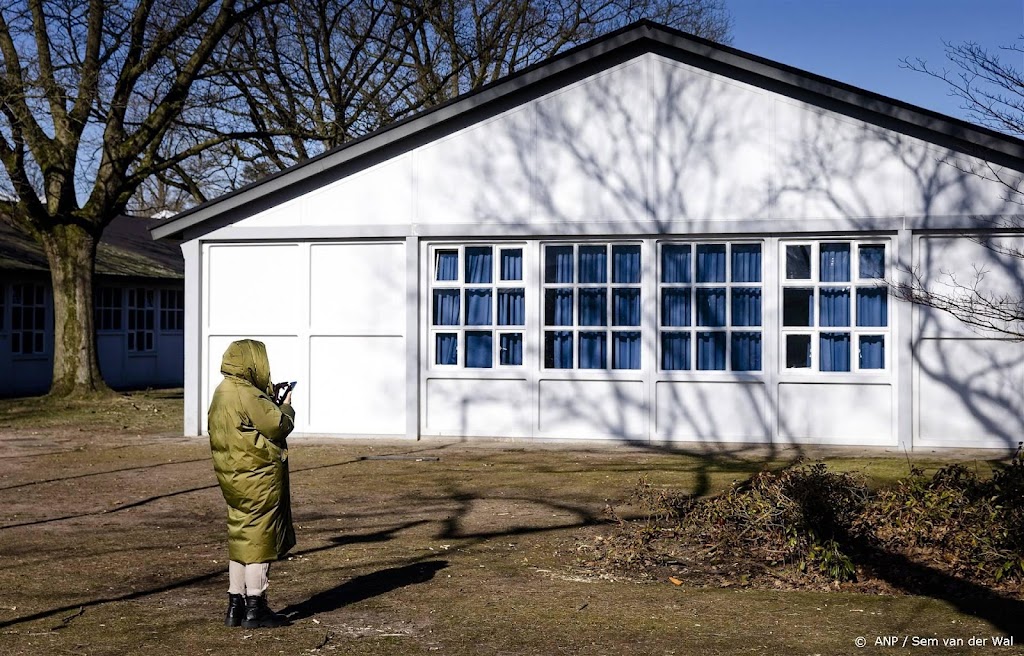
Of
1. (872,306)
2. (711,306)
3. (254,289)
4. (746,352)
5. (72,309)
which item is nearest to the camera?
(872,306)

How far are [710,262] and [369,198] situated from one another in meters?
4.63

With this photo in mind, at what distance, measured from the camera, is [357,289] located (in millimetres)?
16766

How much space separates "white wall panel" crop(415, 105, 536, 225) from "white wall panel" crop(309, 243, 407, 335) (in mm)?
843

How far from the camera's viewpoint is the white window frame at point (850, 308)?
51.0 feet

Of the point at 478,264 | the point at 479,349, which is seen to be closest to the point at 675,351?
the point at 479,349

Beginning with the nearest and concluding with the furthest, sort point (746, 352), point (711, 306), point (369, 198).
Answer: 1. point (746, 352)
2. point (711, 306)
3. point (369, 198)

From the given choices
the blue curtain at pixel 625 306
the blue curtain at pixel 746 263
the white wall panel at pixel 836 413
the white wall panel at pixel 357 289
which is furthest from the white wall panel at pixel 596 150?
the white wall panel at pixel 836 413

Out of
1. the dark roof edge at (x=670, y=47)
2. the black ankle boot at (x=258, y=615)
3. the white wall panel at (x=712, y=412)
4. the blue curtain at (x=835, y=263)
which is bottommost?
the black ankle boot at (x=258, y=615)

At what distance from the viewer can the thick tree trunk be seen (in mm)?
22984

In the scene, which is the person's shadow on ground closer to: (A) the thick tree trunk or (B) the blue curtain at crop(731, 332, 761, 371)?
(B) the blue curtain at crop(731, 332, 761, 371)

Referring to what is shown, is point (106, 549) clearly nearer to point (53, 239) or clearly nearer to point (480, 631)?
point (480, 631)

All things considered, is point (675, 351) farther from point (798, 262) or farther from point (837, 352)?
point (837, 352)

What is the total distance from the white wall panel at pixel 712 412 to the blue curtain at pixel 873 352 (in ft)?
4.38

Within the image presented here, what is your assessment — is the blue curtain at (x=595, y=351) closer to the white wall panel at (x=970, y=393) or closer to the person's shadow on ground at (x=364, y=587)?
the white wall panel at (x=970, y=393)
